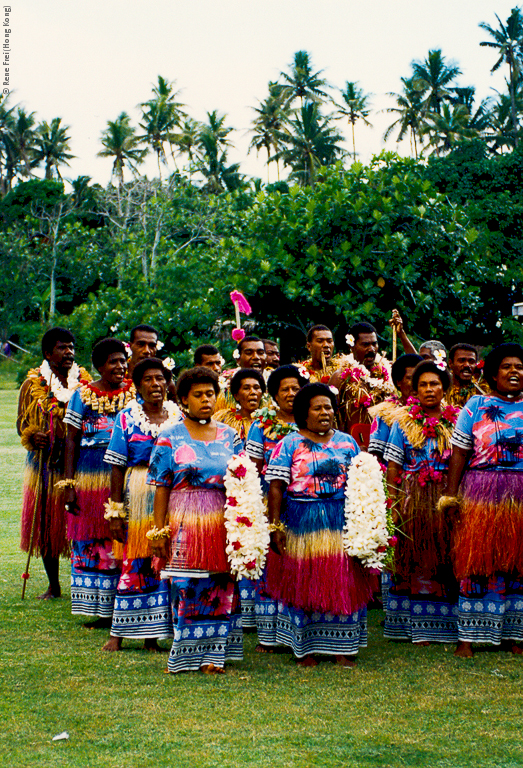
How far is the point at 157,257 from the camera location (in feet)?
90.4

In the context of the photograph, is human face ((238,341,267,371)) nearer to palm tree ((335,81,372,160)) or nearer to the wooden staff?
the wooden staff

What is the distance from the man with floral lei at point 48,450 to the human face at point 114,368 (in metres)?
0.71

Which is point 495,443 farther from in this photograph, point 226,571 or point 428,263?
point 428,263

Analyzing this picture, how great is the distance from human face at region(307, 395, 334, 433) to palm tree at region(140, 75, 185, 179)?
Answer: 1936 inches

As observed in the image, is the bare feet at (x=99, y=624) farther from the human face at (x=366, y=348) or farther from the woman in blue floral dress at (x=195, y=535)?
the human face at (x=366, y=348)

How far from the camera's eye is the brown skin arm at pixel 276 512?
589 centimetres

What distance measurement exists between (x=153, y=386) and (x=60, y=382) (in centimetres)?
176

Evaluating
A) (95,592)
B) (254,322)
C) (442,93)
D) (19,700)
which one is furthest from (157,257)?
(442,93)

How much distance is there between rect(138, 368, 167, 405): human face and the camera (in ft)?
21.1

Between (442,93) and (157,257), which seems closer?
(157,257)

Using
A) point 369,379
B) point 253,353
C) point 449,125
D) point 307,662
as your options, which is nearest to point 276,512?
point 307,662

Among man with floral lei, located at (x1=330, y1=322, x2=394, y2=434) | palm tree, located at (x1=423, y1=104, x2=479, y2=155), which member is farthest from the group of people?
palm tree, located at (x1=423, y1=104, x2=479, y2=155)

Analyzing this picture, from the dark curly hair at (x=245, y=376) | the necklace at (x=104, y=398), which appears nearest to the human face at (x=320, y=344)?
the dark curly hair at (x=245, y=376)

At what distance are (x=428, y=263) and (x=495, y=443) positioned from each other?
8.30 m
